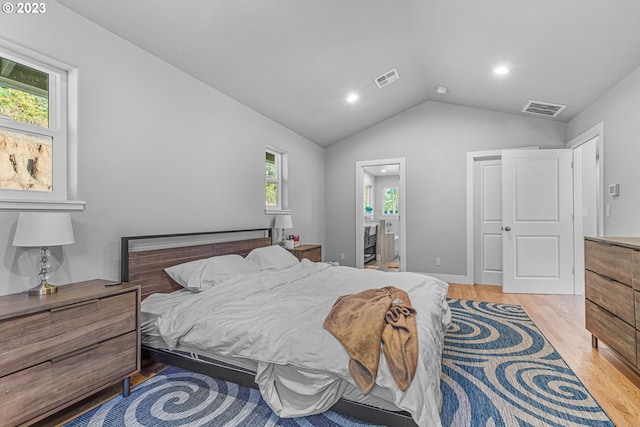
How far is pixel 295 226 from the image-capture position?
16.1 ft

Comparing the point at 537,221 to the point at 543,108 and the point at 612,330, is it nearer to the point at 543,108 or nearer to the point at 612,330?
the point at 543,108

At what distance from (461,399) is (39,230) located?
8.54 ft

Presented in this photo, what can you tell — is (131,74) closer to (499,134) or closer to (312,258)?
(312,258)

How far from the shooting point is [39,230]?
1697 millimetres

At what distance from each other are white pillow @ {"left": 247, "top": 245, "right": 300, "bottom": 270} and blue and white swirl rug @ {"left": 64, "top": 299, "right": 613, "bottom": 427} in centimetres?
129

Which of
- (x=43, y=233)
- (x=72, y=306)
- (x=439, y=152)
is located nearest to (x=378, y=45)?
(x=439, y=152)

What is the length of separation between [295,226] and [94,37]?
3276 mm

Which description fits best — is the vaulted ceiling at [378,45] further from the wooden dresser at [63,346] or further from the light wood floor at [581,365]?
the light wood floor at [581,365]

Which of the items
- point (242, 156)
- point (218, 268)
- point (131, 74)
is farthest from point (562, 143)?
point (131, 74)

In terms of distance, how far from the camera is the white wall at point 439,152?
4734mm

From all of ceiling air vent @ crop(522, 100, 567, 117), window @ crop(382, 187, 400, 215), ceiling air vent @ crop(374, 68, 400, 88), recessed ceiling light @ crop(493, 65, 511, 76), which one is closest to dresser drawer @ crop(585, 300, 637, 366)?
recessed ceiling light @ crop(493, 65, 511, 76)

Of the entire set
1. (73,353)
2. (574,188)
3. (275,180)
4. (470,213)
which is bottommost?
(73,353)

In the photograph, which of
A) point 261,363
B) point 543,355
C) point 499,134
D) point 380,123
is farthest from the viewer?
point 380,123

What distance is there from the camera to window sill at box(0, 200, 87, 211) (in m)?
1.82
